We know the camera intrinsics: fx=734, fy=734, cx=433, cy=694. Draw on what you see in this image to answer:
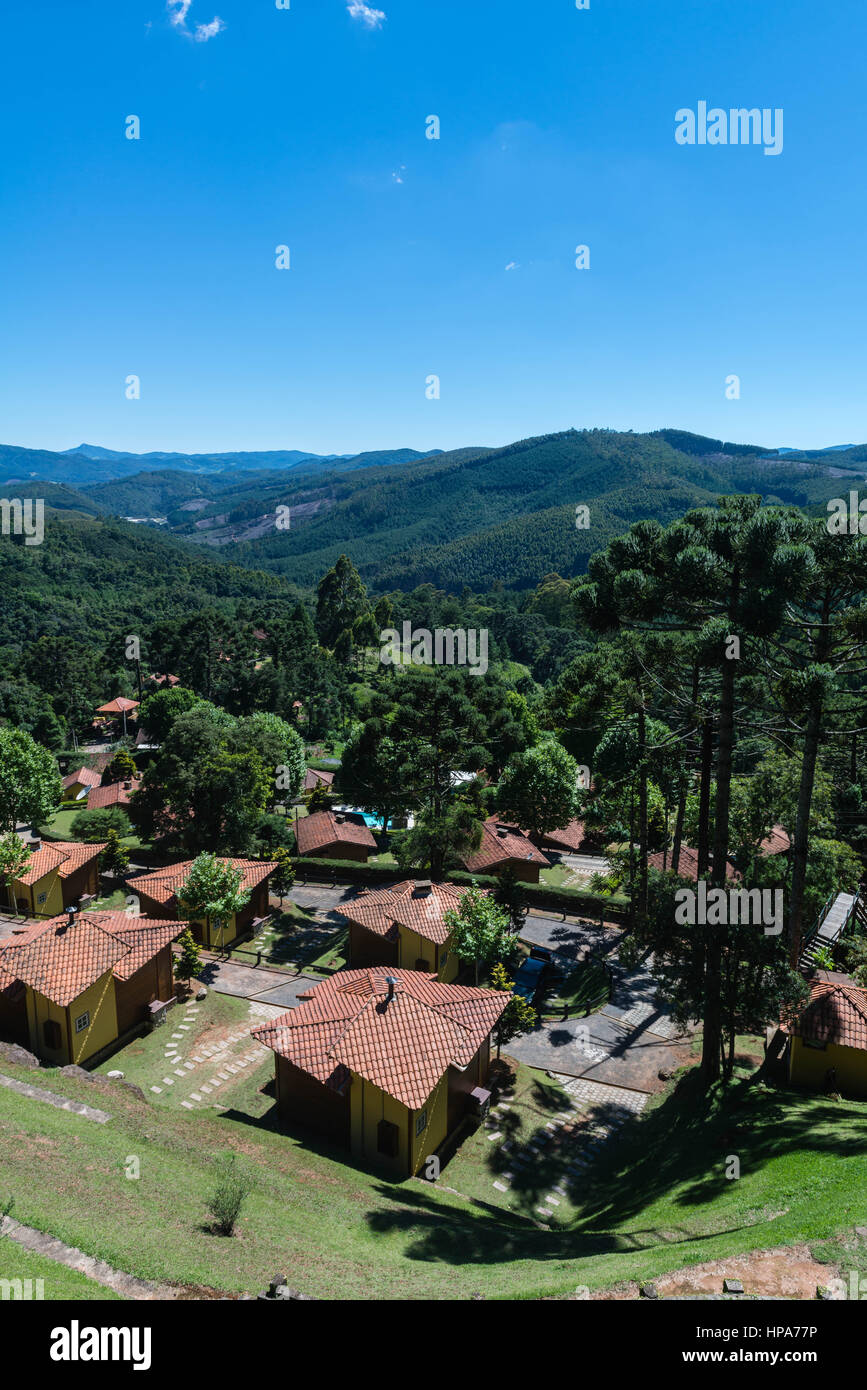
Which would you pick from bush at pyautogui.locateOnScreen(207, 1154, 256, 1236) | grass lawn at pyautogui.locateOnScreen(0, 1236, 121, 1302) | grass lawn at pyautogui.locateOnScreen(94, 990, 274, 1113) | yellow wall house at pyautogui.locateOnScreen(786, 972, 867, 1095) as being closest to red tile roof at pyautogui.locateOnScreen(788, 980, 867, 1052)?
yellow wall house at pyautogui.locateOnScreen(786, 972, 867, 1095)

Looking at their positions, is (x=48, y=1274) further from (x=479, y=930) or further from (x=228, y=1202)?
(x=479, y=930)

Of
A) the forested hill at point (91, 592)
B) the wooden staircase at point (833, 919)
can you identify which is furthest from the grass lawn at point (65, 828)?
the forested hill at point (91, 592)

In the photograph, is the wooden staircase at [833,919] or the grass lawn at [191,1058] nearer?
the grass lawn at [191,1058]

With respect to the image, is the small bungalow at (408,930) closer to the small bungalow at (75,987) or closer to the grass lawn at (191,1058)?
the grass lawn at (191,1058)

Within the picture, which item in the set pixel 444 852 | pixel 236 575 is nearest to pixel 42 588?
pixel 236 575

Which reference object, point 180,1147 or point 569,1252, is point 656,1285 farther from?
point 180,1147
